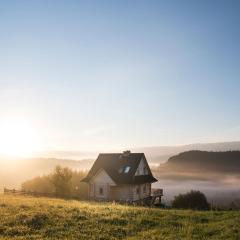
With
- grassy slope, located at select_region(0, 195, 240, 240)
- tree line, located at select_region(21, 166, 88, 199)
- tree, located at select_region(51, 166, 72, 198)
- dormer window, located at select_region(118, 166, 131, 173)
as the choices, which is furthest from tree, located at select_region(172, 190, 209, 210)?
grassy slope, located at select_region(0, 195, 240, 240)

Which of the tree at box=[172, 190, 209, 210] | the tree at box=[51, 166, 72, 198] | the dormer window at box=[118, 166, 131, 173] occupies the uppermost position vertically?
the dormer window at box=[118, 166, 131, 173]

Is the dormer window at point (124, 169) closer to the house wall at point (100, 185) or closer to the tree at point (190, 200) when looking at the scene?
the house wall at point (100, 185)

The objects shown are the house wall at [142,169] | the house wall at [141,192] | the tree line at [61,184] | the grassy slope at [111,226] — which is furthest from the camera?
the tree line at [61,184]

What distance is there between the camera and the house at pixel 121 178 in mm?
60188

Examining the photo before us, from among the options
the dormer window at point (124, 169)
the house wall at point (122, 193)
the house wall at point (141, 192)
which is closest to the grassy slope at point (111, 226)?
the house wall at point (122, 193)

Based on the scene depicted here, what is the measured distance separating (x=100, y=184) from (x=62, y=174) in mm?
8142

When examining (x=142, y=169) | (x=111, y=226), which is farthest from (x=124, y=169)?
(x=111, y=226)

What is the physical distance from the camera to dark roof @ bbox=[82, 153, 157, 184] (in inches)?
2389

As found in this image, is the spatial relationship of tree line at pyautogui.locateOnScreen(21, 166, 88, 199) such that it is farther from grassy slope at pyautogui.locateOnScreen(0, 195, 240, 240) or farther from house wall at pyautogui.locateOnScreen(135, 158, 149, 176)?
grassy slope at pyautogui.locateOnScreen(0, 195, 240, 240)

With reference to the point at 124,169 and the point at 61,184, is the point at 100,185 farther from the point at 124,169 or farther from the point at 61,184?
the point at 61,184

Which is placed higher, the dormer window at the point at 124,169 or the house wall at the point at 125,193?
the dormer window at the point at 124,169

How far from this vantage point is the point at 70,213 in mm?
24125

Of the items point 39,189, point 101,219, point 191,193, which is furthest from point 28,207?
point 39,189

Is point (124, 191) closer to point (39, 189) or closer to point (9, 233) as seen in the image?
point (39, 189)
